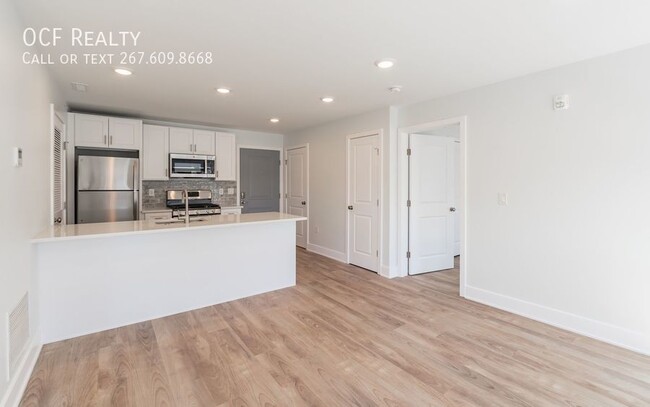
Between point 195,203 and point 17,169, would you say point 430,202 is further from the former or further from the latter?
point 17,169

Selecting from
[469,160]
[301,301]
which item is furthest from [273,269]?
[469,160]

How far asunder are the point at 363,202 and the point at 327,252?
1323mm

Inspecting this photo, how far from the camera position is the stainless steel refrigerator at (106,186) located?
427 cm

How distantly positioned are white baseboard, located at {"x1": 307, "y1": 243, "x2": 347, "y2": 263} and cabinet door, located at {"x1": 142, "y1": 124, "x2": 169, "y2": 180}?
279 cm

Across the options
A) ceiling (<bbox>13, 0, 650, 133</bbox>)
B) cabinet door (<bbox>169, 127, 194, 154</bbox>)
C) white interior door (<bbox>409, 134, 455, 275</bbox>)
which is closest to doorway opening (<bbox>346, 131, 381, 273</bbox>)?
white interior door (<bbox>409, 134, 455, 275</bbox>)

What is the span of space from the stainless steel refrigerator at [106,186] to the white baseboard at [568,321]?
15.6ft

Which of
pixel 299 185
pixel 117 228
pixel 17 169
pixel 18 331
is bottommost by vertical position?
pixel 18 331

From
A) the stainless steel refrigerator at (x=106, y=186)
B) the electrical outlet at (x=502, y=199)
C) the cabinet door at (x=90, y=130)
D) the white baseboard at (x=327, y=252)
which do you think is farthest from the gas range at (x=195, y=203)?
the electrical outlet at (x=502, y=199)

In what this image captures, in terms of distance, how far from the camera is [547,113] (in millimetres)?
2963

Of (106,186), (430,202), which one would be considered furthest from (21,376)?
(430,202)

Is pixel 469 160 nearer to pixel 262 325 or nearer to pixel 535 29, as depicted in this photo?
pixel 535 29

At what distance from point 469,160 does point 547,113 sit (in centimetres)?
85

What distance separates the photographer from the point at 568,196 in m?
2.85

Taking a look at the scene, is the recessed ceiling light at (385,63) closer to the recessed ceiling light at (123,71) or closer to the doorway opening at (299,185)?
the recessed ceiling light at (123,71)
